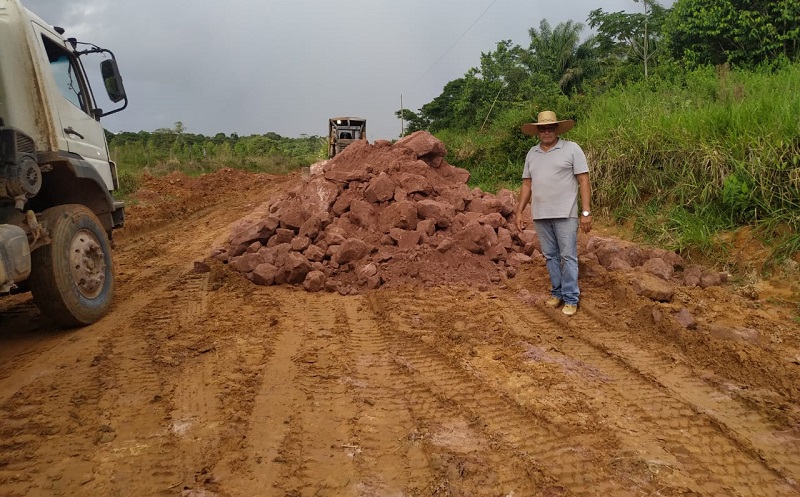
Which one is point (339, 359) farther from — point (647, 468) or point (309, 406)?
point (647, 468)

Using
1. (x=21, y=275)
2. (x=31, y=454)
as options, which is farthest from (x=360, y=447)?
(x=21, y=275)

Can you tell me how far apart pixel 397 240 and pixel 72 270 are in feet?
11.4

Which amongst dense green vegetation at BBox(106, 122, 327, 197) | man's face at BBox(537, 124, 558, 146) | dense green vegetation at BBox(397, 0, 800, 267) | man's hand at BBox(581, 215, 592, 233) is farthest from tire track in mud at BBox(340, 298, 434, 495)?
dense green vegetation at BBox(106, 122, 327, 197)

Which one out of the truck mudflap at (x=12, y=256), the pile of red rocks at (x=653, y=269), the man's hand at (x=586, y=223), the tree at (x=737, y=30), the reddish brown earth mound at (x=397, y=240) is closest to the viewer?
the truck mudflap at (x=12, y=256)

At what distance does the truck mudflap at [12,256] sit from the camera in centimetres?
346

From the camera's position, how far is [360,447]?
2.65 metres

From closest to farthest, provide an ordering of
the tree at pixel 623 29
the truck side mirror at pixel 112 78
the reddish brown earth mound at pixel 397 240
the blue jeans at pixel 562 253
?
the blue jeans at pixel 562 253 → the truck side mirror at pixel 112 78 → the reddish brown earth mound at pixel 397 240 → the tree at pixel 623 29

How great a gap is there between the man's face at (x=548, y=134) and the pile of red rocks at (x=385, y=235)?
6.18 feet

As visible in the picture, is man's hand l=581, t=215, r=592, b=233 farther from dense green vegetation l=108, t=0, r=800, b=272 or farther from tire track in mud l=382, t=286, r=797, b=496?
dense green vegetation l=108, t=0, r=800, b=272

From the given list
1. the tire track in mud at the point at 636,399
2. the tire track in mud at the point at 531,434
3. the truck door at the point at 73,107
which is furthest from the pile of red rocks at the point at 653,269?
the truck door at the point at 73,107

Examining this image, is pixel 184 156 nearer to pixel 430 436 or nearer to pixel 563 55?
pixel 563 55

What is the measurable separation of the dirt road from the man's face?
1.62 metres

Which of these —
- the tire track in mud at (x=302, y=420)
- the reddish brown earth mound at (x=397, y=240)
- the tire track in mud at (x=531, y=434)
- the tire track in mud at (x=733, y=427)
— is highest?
the reddish brown earth mound at (x=397, y=240)

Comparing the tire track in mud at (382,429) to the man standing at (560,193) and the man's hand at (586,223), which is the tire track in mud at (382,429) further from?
the man's hand at (586,223)
